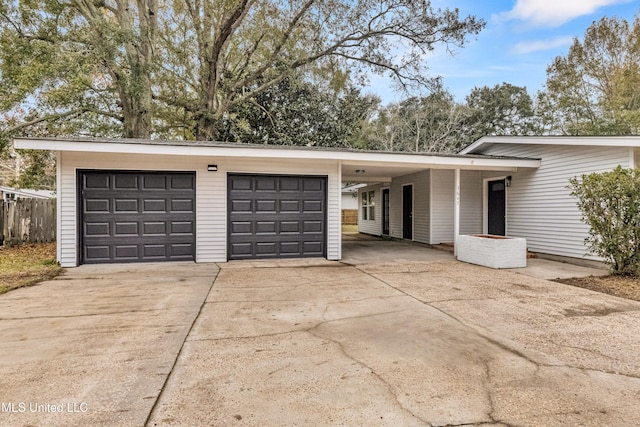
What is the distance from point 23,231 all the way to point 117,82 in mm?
5470

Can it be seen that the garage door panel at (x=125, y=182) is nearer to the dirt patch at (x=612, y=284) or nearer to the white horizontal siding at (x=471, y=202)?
the dirt patch at (x=612, y=284)

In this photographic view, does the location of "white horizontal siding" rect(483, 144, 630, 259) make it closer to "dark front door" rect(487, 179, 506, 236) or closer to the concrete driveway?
"dark front door" rect(487, 179, 506, 236)

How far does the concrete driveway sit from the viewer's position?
7.32ft

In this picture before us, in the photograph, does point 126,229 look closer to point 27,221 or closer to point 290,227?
point 290,227

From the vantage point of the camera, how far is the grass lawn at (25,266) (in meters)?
6.00

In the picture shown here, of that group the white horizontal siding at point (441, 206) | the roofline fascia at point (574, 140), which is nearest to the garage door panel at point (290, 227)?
the white horizontal siding at point (441, 206)

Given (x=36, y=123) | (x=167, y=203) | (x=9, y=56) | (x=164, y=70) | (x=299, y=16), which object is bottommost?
(x=167, y=203)

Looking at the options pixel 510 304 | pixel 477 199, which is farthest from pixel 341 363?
pixel 477 199

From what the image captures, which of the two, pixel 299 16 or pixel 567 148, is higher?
pixel 299 16

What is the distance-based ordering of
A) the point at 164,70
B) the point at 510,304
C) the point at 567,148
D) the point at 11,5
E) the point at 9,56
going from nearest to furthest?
1. the point at 510,304
2. the point at 567,148
3. the point at 9,56
4. the point at 11,5
5. the point at 164,70

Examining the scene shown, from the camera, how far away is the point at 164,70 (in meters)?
14.8

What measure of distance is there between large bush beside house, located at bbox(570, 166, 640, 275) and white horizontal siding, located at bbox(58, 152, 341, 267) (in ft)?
17.1

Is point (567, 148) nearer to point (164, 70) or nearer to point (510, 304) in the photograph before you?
point (510, 304)

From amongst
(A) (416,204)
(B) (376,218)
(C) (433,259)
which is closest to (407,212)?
(A) (416,204)
